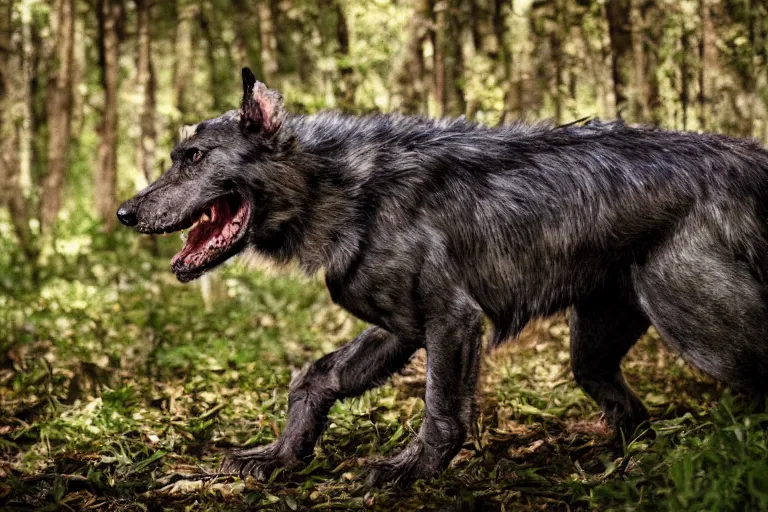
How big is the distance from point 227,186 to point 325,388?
1.30 meters

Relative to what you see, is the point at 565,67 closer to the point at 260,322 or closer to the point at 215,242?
the point at 260,322

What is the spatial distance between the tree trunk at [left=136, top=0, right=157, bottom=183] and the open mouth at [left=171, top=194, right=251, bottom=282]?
6.56m

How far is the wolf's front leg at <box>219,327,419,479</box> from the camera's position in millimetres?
4797

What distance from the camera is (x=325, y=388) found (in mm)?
4859

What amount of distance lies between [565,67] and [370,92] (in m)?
2.13

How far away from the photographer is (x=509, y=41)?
9.41m

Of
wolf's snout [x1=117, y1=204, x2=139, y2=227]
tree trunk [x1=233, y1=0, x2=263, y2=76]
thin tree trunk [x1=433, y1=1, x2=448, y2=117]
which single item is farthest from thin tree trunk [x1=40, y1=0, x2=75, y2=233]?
wolf's snout [x1=117, y1=204, x2=139, y2=227]

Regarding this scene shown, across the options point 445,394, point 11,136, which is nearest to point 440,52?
point 11,136

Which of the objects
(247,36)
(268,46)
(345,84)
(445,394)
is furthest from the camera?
(247,36)

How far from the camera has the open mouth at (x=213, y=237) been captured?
14.5 ft

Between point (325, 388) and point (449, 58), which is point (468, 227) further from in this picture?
point (449, 58)

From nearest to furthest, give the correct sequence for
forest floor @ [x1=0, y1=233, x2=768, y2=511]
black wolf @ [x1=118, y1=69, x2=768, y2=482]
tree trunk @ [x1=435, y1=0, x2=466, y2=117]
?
1. forest floor @ [x1=0, y1=233, x2=768, y2=511]
2. black wolf @ [x1=118, y1=69, x2=768, y2=482]
3. tree trunk @ [x1=435, y1=0, x2=466, y2=117]

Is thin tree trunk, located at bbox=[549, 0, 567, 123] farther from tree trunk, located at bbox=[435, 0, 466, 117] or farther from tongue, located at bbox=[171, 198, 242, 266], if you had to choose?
tongue, located at bbox=[171, 198, 242, 266]

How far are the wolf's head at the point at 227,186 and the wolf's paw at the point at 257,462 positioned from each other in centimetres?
110
